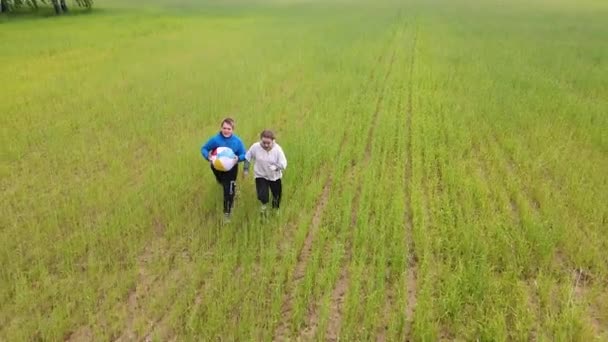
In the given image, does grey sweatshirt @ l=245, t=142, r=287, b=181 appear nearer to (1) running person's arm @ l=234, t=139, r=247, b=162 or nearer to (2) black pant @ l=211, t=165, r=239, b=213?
(1) running person's arm @ l=234, t=139, r=247, b=162

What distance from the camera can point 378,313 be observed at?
423cm

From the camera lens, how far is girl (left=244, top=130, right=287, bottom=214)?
5617 mm

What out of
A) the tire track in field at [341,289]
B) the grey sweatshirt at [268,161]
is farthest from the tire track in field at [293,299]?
the grey sweatshirt at [268,161]

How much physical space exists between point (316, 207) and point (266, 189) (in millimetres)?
799

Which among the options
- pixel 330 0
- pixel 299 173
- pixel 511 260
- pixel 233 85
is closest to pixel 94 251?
pixel 299 173

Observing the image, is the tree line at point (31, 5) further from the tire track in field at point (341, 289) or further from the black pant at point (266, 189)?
the black pant at point (266, 189)

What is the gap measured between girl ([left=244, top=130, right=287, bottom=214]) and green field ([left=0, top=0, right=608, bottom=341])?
0.36 m

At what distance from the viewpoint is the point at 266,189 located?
228 inches

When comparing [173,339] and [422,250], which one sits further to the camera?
[422,250]

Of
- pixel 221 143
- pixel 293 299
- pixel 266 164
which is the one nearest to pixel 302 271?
pixel 293 299

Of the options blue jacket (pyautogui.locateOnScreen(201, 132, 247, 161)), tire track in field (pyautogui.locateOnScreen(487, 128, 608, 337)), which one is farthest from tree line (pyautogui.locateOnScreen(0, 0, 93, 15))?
tire track in field (pyautogui.locateOnScreen(487, 128, 608, 337))

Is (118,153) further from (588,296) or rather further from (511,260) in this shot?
(588,296)

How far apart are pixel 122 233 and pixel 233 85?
7499 mm

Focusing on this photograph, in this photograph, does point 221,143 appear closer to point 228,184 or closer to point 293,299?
point 228,184
